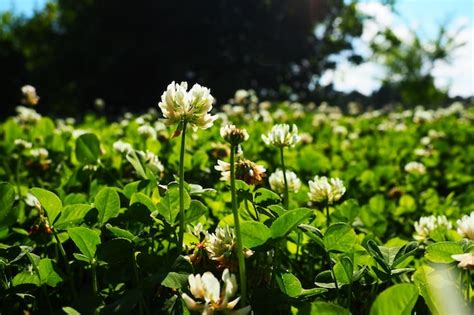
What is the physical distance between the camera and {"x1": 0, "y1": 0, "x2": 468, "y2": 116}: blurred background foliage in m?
22.5

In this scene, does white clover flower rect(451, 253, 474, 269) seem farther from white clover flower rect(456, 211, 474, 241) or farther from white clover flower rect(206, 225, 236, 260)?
white clover flower rect(206, 225, 236, 260)


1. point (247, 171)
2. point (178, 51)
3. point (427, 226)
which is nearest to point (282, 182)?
point (247, 171)

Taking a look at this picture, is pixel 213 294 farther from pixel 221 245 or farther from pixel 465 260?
pixel 465 260

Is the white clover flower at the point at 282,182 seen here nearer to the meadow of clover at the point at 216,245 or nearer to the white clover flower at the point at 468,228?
the meadow of clover at the point at 216,245

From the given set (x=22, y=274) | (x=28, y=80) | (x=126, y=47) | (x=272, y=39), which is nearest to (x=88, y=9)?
(x=126, y=47)

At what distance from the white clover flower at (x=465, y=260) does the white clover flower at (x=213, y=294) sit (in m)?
0.36

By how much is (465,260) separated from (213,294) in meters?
0.41

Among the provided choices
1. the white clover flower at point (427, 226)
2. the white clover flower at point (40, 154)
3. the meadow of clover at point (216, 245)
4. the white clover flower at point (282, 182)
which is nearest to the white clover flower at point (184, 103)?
the meadow of clover at point (216, 245)

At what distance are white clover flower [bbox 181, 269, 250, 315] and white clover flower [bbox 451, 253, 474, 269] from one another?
357 millimetres

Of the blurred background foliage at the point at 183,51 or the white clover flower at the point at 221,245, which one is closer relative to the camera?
the white clover flower at the point at 221,245

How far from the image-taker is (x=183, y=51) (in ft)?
74.5

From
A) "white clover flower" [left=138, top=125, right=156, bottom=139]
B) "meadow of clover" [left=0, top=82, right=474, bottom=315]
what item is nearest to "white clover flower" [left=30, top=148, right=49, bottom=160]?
"meadow of clover" [left=0, top=82, right=474, bottom=315]

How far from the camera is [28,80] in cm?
2109

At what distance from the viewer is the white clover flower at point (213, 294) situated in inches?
31.0
